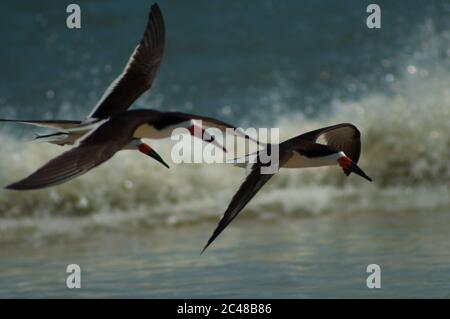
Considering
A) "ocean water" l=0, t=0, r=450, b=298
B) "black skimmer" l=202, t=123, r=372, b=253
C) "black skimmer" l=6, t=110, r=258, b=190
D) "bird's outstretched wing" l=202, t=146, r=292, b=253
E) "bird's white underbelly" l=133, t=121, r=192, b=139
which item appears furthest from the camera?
"ocean water" l=0, t=0, r=450, b=298

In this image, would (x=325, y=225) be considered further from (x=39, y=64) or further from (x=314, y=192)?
(x=39, y=64)

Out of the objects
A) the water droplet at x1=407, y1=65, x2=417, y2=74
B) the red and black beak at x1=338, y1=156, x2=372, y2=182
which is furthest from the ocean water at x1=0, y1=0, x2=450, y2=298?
the red and black beak at x1=338, y1=156, x2=372, y2=182

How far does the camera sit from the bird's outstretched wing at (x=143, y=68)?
609cm

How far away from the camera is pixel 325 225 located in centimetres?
782

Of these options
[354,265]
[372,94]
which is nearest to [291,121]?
[372,94]

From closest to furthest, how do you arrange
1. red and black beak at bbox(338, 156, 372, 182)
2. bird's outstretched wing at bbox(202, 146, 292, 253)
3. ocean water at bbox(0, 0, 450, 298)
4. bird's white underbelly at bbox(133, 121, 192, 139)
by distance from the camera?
bird's outstretched wing at bbox(202, 146, 292, 253) < bird's white underbelly at bbox(133, 121, 192, 139) < red and black beak at bbox(338, 156, 372, 182) < ocean water at bbox(0, 0, 450, 298)

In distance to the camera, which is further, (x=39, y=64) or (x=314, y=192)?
(x=39, y=64)

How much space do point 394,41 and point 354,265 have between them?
6355 millimetres

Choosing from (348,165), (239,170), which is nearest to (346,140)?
(348,165)

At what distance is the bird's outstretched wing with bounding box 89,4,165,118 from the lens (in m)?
6.09

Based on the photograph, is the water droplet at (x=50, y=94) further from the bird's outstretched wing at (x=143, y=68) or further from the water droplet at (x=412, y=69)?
the bird's outstretched wing at (x=143, y=68)

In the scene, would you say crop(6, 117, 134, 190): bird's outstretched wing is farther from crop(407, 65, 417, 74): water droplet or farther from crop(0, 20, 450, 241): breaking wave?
crop(407, 65, 417, 74): water droplet

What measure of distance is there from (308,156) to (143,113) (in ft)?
3.41

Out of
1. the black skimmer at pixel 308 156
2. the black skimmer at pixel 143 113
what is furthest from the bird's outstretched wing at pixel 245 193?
the black skimmer at pixel 143 113
